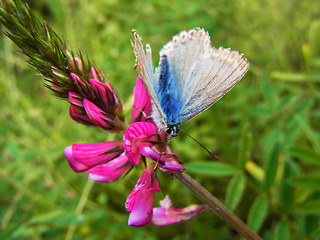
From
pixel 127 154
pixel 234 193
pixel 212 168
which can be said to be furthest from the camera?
pixel 212 168

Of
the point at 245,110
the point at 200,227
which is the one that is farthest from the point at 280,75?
the point at 200,227

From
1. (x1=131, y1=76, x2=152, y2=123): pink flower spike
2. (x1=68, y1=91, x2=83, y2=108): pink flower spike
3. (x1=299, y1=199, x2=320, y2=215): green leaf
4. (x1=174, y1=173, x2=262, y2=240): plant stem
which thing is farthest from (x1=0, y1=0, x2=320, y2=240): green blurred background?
(x1=68, y1=91, x2=83, y2=108): pink flower spike

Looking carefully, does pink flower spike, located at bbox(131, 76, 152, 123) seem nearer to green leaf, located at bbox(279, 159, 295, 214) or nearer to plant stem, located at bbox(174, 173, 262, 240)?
plant stem, located at bbox(174, 173, 262, 240)

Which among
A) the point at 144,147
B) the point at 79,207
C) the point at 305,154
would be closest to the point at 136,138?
the point at 144,147

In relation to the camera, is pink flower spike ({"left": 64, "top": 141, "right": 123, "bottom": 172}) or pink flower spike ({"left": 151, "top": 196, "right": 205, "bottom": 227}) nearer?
pink flower spike ({"left": 64, "top": 141, "right": 123, "bottom": 172})

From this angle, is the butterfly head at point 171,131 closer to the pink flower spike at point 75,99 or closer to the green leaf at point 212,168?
the pink flower spike at point 75,99

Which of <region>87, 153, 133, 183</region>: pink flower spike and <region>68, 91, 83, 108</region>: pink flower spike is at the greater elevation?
<region>68, 91, 83, 108</region>: pink flower spike

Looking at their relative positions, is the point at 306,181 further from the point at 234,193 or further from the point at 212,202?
the point at 212,202

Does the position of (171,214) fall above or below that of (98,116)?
below
